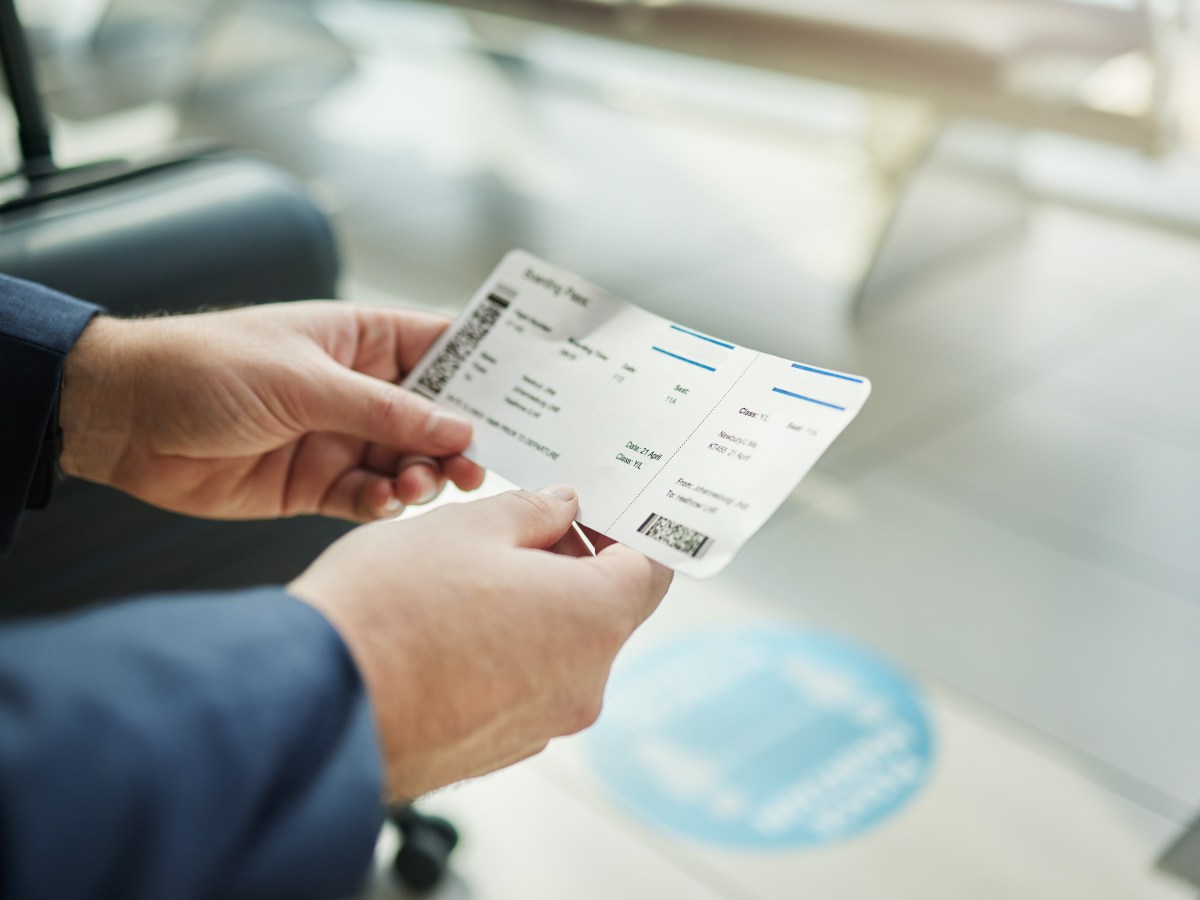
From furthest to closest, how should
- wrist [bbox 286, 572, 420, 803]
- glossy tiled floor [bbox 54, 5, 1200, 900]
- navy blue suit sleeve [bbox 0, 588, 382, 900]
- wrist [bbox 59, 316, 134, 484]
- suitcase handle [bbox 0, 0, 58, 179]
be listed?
glossy tiled floor [bbox 54, 5, 1200, 900] < suitcase handle [bbox 0, 0, 58, 179] < wrist [bbox 59, 316, 134, 484] < wrist [bbox 286, 572, 420, 803] < navy blue suit sleeve [bbox 0, 588, 382, 900]

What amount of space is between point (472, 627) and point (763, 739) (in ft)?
3.20

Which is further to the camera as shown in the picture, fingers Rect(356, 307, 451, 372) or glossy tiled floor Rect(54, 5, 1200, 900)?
glossy tiled floor Rect(54, 5, 1200, 900)

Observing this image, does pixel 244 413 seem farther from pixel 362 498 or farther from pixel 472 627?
pixel 472 627

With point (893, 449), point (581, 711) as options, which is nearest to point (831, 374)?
point (581, 711)

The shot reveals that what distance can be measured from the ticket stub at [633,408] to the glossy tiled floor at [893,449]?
0.68 m

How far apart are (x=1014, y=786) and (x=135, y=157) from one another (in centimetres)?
126

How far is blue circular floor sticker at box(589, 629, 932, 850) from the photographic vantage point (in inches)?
54.6

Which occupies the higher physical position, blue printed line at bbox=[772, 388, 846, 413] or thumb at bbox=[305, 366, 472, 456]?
blue printed line at bbox=[772, 388, 846, 413]

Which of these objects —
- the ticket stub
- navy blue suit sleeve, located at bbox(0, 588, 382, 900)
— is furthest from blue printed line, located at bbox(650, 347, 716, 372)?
navy blue suit sleeve, located at bbox(0, 588, 382, 900)

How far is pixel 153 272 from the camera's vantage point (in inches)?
39.6

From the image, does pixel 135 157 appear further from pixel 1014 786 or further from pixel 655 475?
pixel 1014 786

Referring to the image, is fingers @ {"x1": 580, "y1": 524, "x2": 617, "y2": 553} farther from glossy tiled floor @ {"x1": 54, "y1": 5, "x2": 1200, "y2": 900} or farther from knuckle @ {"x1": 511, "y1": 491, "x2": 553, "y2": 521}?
glossy tiled floor @ {"x1": 54, "y1": 5, "x2": 1200, "y2": 900}

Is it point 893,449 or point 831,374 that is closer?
point 831,374

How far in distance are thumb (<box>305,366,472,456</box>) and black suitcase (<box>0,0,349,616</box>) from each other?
24 cm
